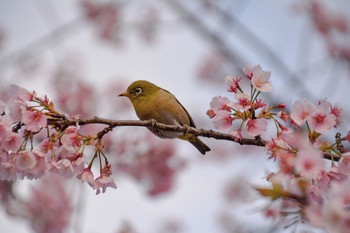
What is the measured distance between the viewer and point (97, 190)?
3006mm

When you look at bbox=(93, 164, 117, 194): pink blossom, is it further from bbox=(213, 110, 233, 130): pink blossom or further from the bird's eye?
the bird's eye

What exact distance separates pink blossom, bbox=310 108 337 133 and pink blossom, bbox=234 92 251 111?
1.31ft

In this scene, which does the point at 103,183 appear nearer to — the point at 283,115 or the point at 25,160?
the point at 25,160

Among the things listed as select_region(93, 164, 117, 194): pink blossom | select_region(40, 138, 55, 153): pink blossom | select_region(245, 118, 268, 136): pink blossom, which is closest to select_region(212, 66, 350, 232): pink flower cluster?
select_region(245, 118, 268, 136): pink blossom

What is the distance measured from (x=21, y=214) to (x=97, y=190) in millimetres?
4225

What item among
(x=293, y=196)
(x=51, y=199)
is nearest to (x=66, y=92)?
(x=51, y=199)

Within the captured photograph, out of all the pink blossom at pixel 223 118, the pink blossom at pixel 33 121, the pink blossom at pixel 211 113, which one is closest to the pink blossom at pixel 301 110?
the pink blossom at pixel 223 118

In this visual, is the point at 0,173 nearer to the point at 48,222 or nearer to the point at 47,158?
the point at 47,158

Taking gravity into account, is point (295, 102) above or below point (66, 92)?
below

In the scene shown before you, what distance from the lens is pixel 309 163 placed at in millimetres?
2227

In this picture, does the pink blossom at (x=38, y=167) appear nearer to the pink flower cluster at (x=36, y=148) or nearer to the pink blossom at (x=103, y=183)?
the pink flower cluster at (x=36, y=148)

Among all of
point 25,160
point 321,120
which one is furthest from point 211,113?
point 25,160

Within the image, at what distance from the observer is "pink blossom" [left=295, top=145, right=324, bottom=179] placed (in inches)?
86.8

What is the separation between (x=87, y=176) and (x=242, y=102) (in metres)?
1.12
